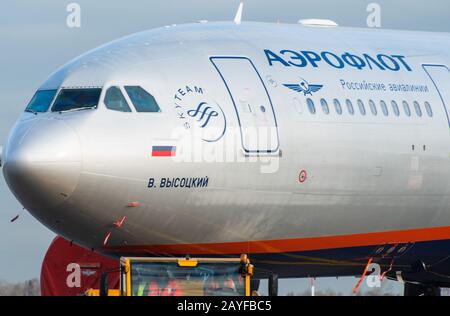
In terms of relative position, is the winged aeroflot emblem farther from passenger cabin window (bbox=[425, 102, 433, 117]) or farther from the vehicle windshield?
the vehicle windshield

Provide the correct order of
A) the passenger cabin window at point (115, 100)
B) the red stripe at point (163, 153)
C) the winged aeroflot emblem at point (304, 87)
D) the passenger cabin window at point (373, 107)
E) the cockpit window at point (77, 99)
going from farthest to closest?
the passenger cabin window at point (373, 107)
the winged aeroflot emblem at point (304, 87)
the cockpit window at point (77, 99)
the passenger cabin window at point (115, 100)
the red stripe at point (163, 153)

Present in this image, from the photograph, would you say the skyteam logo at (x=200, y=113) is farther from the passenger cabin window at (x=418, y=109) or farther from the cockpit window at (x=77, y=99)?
the passenger cabin window at (x=418, y=109)

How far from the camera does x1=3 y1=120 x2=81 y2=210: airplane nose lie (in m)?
29.2

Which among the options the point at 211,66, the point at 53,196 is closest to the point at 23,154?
the point at 53,196

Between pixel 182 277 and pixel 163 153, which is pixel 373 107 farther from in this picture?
pixel 182 277

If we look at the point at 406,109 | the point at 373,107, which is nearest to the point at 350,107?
the point at 373,107

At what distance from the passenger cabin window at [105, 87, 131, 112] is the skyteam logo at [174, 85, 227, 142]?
3.63 ft

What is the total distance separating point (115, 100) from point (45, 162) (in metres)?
2.33

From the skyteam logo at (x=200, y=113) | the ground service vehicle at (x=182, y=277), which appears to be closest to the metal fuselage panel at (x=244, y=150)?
the skyteam logo at (x=200, y=113)

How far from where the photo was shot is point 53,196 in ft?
97.1

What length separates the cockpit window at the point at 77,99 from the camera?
30500 millimetres

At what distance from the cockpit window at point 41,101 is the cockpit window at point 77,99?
0.84 feet

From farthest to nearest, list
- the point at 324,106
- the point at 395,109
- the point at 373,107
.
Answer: the point at 395,109
the point at 373,107
the point at 324,106

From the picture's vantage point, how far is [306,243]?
1312 inches
